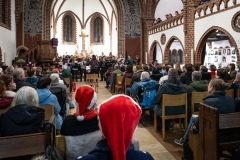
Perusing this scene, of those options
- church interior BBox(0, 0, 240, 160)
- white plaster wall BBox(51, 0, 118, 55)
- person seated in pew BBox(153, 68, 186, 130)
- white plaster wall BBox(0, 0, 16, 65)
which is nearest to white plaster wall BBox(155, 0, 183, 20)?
church interior BBox(0, 0, 240, 160)

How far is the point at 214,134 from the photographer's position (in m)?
2.96

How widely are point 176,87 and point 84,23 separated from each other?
25394mm

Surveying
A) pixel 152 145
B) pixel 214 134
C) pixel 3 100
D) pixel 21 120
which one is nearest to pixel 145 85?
pixel 152 145

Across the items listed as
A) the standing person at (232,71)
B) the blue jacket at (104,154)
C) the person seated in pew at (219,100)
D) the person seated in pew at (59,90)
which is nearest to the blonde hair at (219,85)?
the person seated in pew at (219,100)

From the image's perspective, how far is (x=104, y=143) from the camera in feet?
5.34

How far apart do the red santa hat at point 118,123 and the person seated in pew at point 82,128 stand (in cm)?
127

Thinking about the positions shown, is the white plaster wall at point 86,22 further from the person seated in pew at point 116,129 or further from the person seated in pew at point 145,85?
the person seated in pew at point 116,129

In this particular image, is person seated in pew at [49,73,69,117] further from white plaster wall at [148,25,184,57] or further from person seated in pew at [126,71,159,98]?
white plaster wall at [148,25,184,57]

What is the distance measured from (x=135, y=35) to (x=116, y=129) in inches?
812

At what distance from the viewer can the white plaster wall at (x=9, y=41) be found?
14.0 meters

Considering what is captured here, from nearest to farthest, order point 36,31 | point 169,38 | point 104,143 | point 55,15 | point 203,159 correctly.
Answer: point 104,143 < point 203,159 < point 169,38 < point 36,31 < point 55,15

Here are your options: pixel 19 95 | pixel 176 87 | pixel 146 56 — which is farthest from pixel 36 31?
pixel 19 95

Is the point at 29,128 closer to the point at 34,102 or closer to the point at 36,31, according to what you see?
the point at 34,102

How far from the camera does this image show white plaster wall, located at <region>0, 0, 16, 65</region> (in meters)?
14.0
